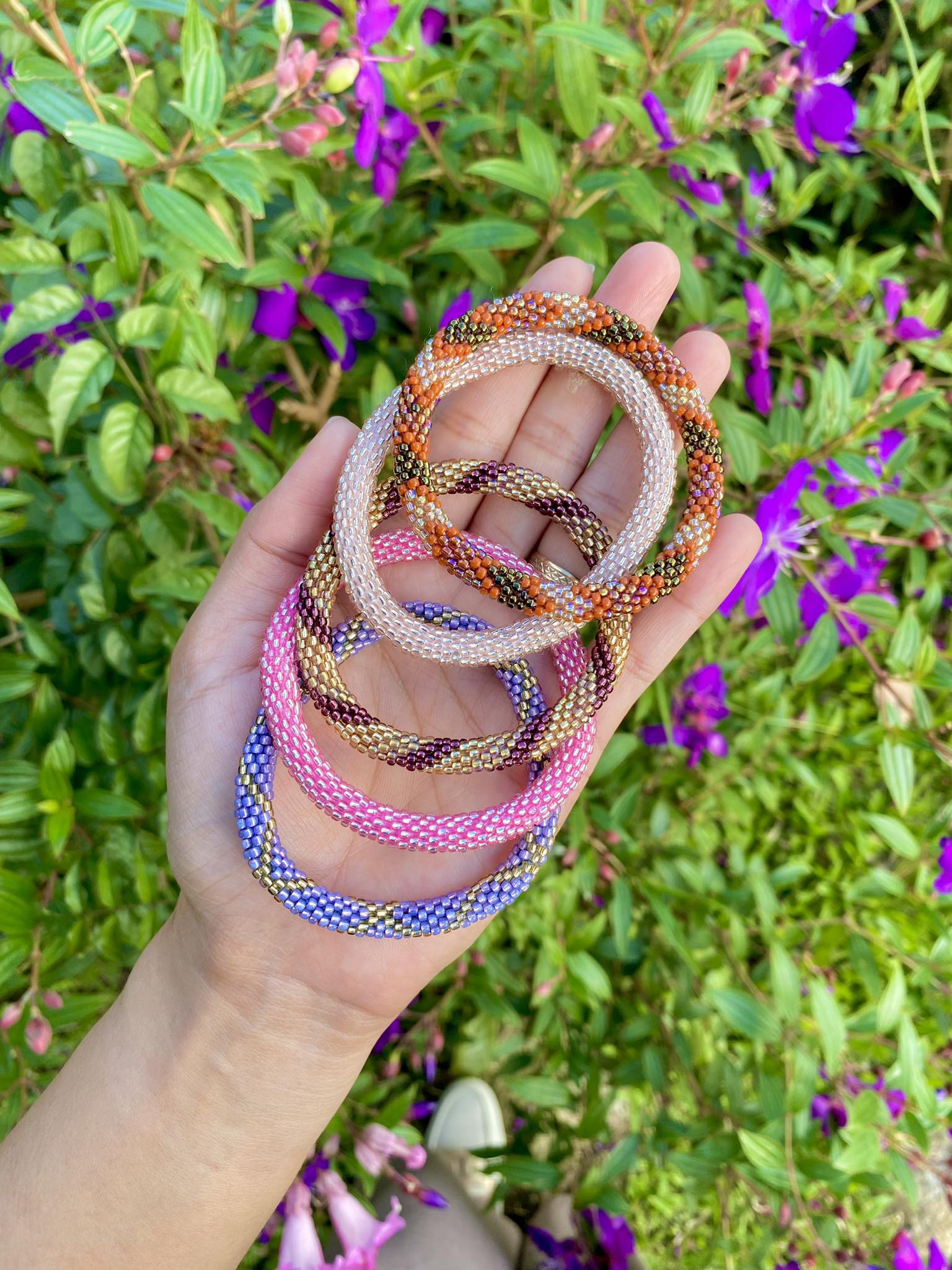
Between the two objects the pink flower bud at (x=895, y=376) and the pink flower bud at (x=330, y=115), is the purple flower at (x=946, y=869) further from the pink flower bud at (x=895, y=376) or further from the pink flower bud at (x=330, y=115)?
the pink flower bud at (x=330, y=115)

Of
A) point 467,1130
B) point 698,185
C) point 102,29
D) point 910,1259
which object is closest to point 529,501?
point 698,185

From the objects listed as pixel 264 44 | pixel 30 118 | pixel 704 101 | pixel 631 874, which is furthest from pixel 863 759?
pixel 30 118

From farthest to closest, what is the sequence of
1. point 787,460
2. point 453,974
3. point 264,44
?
point 453,974, point 787,460, point 264,44

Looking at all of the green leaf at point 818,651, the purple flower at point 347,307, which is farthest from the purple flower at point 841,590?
the purple flower at point 347,307

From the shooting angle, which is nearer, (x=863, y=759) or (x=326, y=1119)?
(x=326, y=1119)

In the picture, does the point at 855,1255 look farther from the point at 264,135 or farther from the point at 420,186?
the point at 420,186

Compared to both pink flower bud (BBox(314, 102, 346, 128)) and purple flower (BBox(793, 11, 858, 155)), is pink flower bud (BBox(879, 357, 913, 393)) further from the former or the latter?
pink flower bud (BBox(314, 102, 346, 128))
